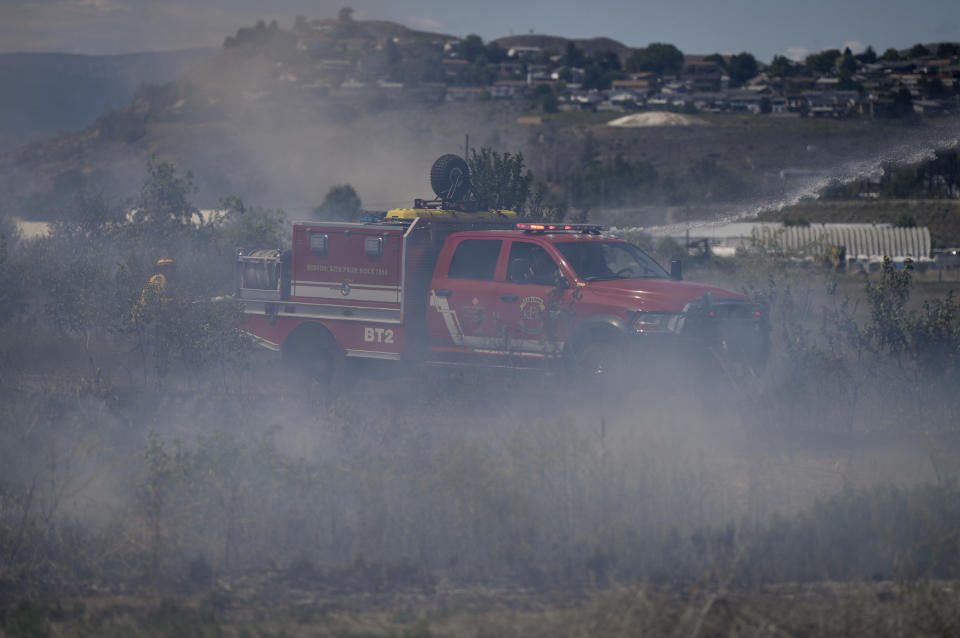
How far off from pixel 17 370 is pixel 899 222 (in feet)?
175

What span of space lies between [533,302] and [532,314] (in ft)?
0.46

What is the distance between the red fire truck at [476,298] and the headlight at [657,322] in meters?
0.01

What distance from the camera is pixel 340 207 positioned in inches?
2103

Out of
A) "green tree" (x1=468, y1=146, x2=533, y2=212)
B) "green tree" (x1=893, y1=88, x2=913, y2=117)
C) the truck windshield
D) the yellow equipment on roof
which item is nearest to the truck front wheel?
the truck windshield

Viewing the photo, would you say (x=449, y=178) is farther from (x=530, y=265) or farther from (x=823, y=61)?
(x=823, y=61)

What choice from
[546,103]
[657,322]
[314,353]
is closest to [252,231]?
[314,353]

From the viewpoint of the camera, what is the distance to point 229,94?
466ft

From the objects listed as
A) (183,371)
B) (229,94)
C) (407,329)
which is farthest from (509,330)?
(229,94)

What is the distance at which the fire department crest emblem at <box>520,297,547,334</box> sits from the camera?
11.2 meters

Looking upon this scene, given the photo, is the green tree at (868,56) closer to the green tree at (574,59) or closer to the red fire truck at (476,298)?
the green tree at (574,59)

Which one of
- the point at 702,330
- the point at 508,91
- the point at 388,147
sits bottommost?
the point at 702,330

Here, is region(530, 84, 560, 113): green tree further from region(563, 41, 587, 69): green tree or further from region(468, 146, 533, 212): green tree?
region(468, 146, 533, 212): green tree

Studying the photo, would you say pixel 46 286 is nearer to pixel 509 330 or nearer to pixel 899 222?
pixel 509 330

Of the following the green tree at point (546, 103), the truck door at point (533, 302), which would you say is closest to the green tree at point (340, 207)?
the truck door at point (533, 302)
